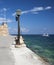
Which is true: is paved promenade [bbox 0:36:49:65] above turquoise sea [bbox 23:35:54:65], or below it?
above

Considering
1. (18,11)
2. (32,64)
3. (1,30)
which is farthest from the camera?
(1,30)

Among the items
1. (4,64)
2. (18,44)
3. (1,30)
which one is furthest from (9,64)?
(1,30)

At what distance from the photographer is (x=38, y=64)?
11977 mm

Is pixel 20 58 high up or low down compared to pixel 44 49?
up

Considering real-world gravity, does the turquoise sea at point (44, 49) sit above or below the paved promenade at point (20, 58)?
below

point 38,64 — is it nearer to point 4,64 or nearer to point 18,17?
point 4,64

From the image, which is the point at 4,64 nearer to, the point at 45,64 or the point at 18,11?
the point at 45,64

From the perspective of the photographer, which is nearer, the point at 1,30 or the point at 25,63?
the point at 25,63

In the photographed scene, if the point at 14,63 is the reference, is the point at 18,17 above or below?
above

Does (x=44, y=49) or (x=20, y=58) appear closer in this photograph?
(x=20, y=58)

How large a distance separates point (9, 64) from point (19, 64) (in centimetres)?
51

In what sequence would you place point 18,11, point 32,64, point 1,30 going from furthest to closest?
1. point 1,30
2. point 18,11
3. point 32,64

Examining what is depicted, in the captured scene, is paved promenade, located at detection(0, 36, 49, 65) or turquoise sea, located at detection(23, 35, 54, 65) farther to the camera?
turquoise sea, located at detection(23, 35, 54, 65)

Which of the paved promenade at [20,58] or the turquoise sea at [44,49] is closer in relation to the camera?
the paved promenade at [20,58]
